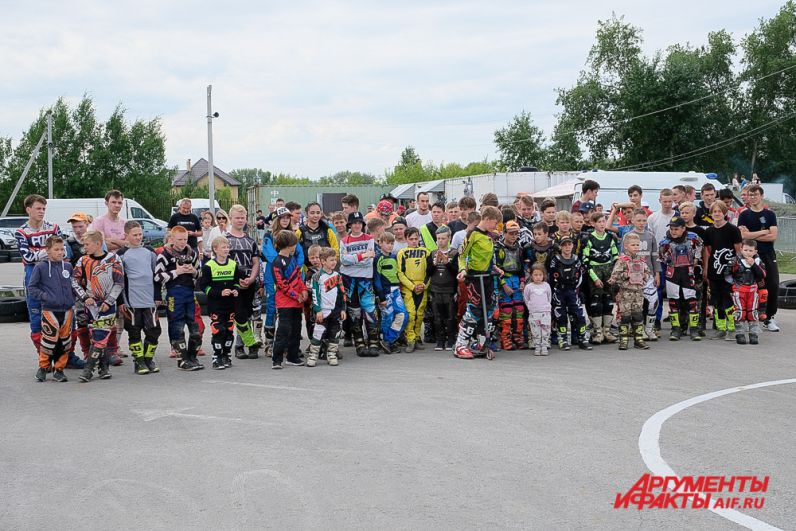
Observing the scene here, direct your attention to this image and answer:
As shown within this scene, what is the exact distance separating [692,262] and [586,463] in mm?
6729

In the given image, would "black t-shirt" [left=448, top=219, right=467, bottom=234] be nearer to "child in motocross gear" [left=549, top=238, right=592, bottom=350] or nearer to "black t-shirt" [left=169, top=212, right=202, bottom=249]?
"child in motocross gear" [left=549, top=238, right=592, bottom=350]

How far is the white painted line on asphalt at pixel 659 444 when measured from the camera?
477 centimetres

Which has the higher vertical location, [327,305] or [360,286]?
[360,286]

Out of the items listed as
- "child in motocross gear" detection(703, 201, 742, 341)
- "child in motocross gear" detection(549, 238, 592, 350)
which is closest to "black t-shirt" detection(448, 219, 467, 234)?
"child in motocross gear" detection(549, 238, 592, 350)

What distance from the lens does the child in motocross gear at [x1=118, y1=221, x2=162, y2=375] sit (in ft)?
32.5

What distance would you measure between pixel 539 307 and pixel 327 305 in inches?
110

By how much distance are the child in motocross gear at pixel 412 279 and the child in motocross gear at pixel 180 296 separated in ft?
9.39

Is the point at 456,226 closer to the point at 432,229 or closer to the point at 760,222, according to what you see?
the point at 432,229

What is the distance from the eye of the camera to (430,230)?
12.3 metres

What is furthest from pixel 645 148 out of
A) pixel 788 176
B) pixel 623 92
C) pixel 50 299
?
pixel 50 299

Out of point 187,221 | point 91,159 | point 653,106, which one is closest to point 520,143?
point 653,106

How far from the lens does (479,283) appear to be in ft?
35.5

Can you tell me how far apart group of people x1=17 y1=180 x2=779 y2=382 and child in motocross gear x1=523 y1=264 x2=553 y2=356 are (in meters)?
0.03

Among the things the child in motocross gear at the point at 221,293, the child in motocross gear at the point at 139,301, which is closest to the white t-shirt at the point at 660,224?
the child in motocross gear at the point at 221,293
